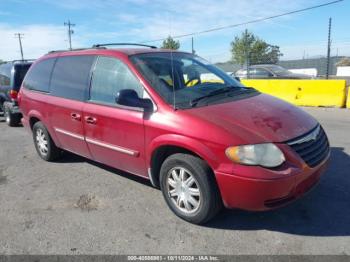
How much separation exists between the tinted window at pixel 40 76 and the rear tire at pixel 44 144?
629mm

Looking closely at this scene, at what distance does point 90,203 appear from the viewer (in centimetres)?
400

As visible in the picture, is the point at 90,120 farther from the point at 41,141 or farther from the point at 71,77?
the point at 41,141

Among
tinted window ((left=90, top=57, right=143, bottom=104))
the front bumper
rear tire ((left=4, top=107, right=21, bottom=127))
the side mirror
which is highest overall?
tinted window ((left=90, top=57, right=143, bottom=104))

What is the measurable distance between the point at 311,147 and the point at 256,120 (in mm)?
607

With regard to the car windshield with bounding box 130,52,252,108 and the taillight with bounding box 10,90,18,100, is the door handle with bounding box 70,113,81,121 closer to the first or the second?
the car windshield with bounding box 130,52,252,108

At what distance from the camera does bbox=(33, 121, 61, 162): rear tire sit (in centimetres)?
544

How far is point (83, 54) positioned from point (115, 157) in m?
1.58

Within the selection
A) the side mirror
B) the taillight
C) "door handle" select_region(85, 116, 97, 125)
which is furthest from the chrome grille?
the taillight

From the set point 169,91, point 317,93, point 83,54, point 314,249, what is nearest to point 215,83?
point 169,91

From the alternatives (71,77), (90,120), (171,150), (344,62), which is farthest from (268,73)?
(344,62)

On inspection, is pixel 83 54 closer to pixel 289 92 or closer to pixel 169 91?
pixel 169 91

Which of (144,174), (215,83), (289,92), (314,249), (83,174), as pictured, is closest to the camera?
(314,249)

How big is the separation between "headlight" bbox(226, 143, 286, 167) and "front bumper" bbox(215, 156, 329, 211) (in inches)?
3.2

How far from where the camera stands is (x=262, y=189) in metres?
2.89
